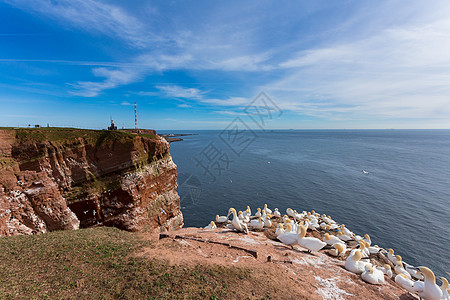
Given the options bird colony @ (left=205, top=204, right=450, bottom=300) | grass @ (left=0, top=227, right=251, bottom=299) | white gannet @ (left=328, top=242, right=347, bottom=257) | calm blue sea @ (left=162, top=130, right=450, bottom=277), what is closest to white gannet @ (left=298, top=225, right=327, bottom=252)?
bird colony @ (left=205, top=204, right=450, bottom=300)

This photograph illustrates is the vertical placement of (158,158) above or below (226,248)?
above

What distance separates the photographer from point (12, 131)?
16328mm

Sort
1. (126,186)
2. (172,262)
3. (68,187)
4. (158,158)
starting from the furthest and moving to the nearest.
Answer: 1. (158,158)
2. (126,186)
3. (68,187)
4. (172,262)

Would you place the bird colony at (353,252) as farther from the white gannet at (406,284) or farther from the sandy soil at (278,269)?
the sandy soil at (278,269)

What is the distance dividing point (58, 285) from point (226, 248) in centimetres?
985

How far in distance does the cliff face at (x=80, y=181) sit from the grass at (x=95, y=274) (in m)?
4.31

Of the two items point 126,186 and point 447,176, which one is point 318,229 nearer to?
point 126,186

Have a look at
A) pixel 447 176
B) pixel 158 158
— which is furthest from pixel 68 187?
pixel 447 176

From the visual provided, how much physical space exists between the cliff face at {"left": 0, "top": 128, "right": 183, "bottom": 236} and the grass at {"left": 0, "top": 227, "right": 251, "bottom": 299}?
4309 mm

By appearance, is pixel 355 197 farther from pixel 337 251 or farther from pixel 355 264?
pixel 355 264

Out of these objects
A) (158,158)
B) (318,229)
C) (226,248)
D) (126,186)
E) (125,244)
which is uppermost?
(158,158)

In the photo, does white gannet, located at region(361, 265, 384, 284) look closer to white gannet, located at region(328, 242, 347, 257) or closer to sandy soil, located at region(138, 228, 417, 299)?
sandy soil, located at region(138, 228, 417, 299)

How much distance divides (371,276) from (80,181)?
2617 cm

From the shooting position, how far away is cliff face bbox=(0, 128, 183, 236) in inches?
613
